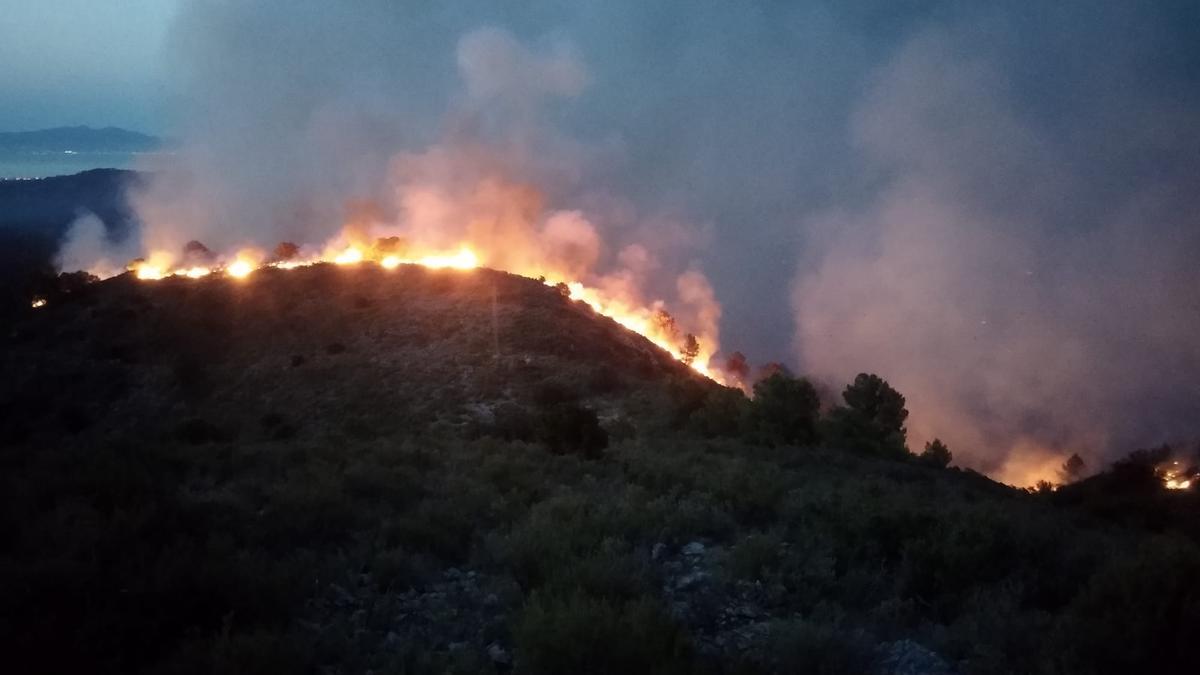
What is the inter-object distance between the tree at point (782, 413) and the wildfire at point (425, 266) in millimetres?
32001

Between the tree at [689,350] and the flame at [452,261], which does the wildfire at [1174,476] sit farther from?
the flame at [452,261]

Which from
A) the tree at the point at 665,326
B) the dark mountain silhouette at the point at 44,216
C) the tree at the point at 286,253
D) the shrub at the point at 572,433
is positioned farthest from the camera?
the tree at the point at 286,253

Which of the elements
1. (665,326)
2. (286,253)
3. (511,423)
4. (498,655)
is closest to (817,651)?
(498,655)

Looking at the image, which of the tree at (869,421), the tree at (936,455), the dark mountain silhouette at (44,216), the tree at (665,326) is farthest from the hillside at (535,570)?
the dark mountain silhouette at (44,216)

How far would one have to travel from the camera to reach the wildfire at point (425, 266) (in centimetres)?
6119

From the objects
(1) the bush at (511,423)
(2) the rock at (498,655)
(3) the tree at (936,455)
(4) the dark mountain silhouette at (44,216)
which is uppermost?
(4) the dark mountain silhouette at (44,216)

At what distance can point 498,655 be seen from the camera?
6.01m

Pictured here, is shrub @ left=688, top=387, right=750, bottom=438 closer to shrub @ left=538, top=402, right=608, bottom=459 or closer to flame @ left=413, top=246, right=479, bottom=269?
shrub @ left=538, top=402, right=608, bottom=459

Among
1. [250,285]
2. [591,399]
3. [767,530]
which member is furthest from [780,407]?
[250,285]

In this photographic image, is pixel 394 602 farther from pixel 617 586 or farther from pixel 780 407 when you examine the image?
pixel 780 407

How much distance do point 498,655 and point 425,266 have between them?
5466cm

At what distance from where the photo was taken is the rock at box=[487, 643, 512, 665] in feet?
19.4

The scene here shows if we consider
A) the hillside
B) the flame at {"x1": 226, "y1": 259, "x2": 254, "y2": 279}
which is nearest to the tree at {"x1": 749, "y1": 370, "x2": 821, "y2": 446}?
the hillside

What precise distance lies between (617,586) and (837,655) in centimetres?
181
